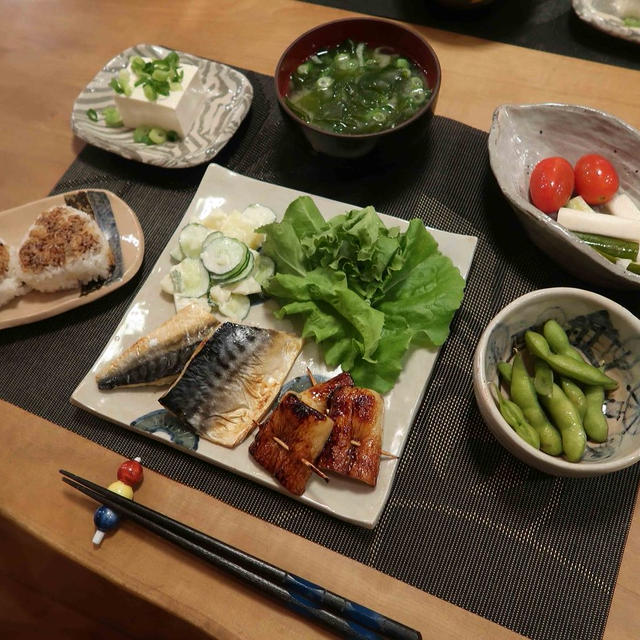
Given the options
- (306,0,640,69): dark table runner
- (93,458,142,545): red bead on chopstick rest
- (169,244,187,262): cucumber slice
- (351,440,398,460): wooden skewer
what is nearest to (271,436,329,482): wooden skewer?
(351,440,398,460): wooden skewer

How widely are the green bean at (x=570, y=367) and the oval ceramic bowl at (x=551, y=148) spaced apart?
0.38 metres

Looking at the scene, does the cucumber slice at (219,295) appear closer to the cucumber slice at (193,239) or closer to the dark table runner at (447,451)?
the cucumber slice at (193,239)

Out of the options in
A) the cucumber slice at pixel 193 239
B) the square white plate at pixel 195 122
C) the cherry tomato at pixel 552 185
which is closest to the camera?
the cherry tomato at pixel 552 185

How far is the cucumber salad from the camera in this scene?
2.10 m

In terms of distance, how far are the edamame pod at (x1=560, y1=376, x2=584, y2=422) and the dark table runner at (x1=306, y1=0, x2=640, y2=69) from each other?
5.40 feet

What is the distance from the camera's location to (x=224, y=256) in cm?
211

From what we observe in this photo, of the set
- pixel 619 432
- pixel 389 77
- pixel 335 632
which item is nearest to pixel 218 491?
pixel 335 632

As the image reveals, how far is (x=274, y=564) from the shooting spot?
1762 mm

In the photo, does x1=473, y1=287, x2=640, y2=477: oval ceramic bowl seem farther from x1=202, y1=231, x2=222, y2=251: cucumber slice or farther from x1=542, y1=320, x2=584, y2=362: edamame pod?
x1=202, y1=231, x2=222, y2=251: cucumber slice

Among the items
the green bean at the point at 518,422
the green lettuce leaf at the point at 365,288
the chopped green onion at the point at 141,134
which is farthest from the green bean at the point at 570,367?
the chopped green onion at the point at 141,134

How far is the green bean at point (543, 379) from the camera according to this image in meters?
1.71

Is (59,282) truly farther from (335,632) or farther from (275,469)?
(335,632)

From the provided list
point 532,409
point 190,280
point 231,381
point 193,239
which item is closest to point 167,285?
point 190,280

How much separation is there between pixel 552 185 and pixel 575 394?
0.79 metres
